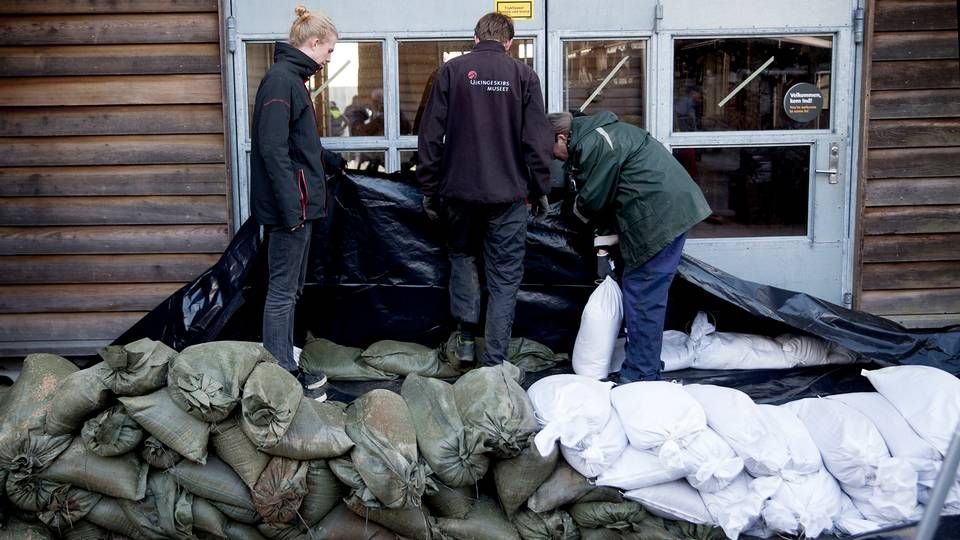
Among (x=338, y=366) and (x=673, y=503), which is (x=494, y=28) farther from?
(x=673, y=503)

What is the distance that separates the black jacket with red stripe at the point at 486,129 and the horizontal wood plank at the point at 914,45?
2234mm

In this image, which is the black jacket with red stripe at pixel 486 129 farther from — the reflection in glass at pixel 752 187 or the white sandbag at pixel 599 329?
the reflection in glass at pixel 752 187

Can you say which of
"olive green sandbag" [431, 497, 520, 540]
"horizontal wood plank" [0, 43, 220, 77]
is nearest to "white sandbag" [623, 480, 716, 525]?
"olive green sandbag" [431, 497, 520, 540]

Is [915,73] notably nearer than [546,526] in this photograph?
No

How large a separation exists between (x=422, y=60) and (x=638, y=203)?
5.37 ft

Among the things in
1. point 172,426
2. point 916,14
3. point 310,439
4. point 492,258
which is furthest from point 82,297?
point 916,14

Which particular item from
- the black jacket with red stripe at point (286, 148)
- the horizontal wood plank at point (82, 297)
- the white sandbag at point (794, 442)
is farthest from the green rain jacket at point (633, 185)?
the horizontal wood plank at point (82, 297)

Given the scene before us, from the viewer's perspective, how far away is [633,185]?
4941 millimetres

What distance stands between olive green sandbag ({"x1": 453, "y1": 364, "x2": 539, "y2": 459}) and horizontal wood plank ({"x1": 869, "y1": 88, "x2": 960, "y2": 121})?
3.09 m

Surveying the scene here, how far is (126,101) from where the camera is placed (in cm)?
564

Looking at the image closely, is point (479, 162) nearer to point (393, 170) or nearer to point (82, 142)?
point (393, 170)

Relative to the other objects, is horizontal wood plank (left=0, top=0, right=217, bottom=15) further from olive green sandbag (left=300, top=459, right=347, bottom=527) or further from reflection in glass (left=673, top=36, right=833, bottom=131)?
olive green sandbag (left=300, top=459, right=347, bottom=527)

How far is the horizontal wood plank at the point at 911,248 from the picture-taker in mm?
5914

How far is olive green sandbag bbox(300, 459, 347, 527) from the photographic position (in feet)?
12.6
